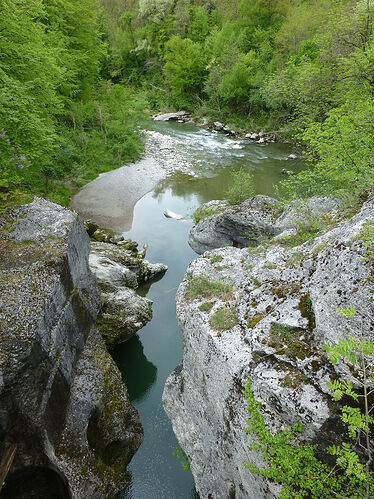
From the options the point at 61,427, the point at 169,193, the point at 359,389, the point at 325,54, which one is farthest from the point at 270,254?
the point at 325,54

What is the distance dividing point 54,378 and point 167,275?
338 inches

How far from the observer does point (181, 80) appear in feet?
146

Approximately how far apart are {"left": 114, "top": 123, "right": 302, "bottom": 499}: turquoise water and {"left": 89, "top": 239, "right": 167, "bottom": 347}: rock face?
3.44 feet

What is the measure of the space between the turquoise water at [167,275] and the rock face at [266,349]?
150 centimetres

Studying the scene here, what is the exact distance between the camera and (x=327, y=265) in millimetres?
4914

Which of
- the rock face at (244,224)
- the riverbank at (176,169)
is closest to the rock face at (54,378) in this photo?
the rock face at (244,224)

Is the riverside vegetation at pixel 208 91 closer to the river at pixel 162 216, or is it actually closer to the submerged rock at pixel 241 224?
the submerged rock at pixel 241 224

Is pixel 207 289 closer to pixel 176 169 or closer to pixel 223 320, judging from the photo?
pixel 223 320

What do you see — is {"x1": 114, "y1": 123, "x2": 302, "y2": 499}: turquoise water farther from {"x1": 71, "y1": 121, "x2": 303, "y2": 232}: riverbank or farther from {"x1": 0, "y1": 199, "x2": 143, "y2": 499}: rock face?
{"x1": 0, "y1": 199, "x2": 143, "y2": 499}: rock face

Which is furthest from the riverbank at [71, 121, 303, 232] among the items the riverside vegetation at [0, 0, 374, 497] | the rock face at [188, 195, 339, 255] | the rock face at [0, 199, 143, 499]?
the rock face at [0, 199, 143, 499]

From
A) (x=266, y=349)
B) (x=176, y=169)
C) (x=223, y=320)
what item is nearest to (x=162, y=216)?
(x=176, y=169)

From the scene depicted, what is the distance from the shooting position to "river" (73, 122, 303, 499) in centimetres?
759

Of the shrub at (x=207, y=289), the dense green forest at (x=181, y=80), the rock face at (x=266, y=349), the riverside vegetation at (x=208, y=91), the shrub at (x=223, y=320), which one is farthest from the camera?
the dense green forest at (x=181, y=80)

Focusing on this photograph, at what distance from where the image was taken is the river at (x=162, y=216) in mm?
7587
